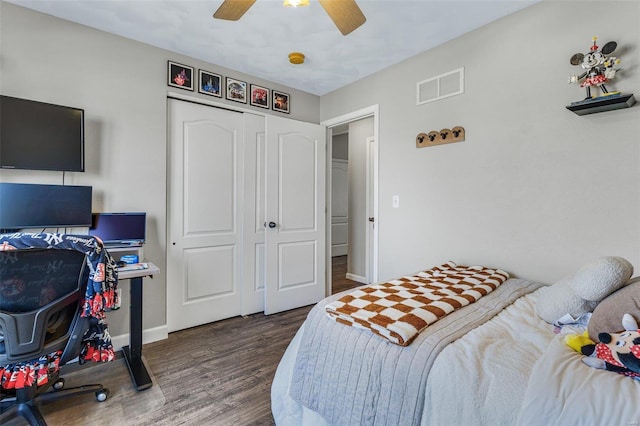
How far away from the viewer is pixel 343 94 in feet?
11.5

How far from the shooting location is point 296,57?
2748 millimetres

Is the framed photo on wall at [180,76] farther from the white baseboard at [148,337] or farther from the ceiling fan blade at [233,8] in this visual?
the white baseboard at [148,337]

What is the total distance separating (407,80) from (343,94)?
861 mm

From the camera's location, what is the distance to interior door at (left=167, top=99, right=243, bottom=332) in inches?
109

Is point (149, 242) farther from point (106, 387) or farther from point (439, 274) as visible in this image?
point (439, 274)

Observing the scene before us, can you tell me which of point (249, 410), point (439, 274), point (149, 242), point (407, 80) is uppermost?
point (407, 80)

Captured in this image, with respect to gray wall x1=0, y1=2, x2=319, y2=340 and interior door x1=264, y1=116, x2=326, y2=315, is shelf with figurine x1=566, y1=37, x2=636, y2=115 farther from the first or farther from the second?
gray wall x1=0, y1=2, x2=319, y2=340

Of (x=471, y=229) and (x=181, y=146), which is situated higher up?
(x=181, y=146)

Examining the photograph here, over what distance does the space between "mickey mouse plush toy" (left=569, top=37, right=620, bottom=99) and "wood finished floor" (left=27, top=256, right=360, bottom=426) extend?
2.62 m

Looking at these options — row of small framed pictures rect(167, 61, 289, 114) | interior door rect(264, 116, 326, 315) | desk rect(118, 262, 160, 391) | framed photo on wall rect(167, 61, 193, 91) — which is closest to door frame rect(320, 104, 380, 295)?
interior door rect(264, 116, 326, 315)

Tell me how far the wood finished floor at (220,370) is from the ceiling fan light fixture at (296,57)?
8.11ft

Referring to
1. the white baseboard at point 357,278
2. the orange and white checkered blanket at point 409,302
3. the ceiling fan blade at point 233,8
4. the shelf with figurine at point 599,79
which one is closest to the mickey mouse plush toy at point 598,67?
the shelf with figurine at point 599,79

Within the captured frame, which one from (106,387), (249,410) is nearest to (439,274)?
(249,410)

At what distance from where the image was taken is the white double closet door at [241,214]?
2.80m
